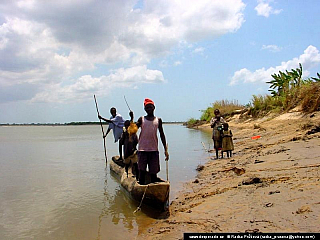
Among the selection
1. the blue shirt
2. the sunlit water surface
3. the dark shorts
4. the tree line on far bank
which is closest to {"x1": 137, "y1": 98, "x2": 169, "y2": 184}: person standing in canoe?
the dark shorts

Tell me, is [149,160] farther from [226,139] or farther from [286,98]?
[286,98]

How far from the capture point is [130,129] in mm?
6410

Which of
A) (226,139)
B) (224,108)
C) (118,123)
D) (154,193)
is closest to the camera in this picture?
(154,193)

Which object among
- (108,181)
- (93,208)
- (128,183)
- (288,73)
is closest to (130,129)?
(128,183)

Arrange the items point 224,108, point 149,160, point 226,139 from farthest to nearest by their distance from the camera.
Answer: point 224,108, point 226,139, point 149,160

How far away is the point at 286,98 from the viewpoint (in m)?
18.8

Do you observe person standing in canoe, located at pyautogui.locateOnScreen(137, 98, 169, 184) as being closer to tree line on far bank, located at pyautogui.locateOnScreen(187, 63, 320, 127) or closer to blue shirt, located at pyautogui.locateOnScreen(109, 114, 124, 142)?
blue shirt, located at pyautogui.locateOnScreen(109, 114, 124, 142)

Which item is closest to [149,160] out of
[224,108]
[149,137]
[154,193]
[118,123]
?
[149,137]

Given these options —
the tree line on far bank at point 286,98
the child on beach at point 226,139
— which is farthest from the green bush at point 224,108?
the child on beach at point 226,139

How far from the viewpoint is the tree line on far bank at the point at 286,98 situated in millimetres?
14359

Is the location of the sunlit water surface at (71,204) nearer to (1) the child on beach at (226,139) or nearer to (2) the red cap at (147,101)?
(1) the child on beach at (226,139)

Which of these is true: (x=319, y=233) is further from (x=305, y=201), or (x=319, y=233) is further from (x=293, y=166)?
(x=293, y=166)

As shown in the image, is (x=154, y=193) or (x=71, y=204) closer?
(x=154, y=193)

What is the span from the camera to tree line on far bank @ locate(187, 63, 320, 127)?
565 inches
